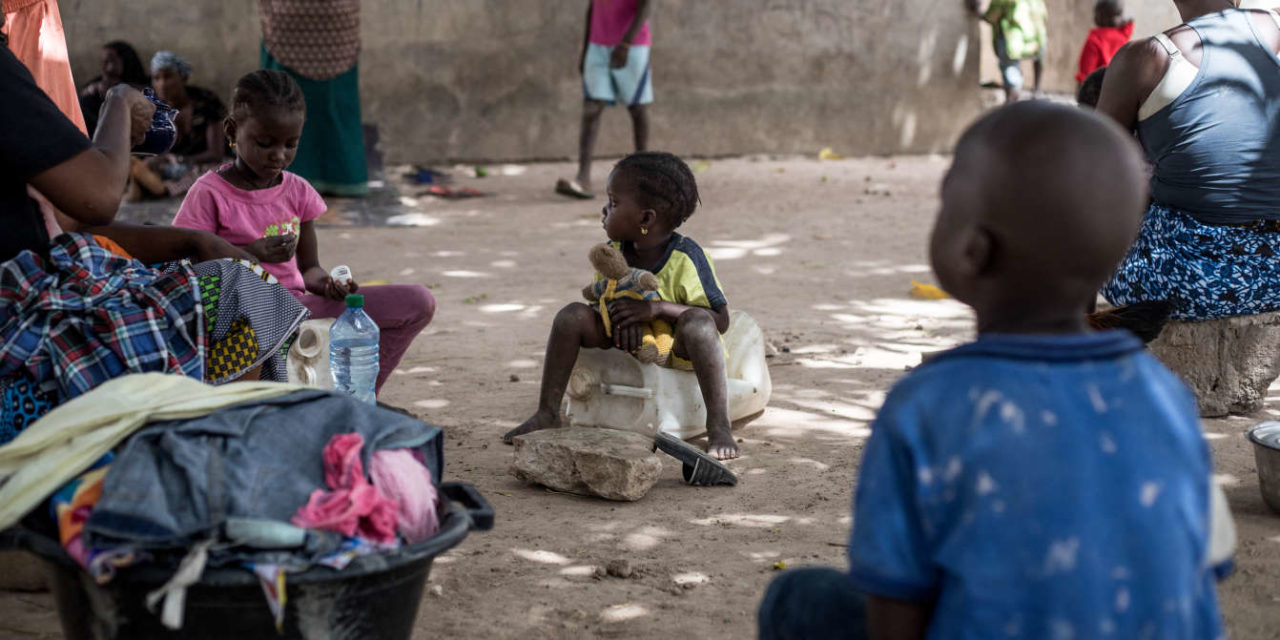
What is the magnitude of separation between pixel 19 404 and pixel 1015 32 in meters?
10.5

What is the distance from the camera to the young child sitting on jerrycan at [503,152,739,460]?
3.91 meters

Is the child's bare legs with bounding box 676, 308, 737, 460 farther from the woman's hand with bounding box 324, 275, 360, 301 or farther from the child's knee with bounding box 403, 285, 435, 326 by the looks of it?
the woman's hand with bounding box 324, 275, 360, 301

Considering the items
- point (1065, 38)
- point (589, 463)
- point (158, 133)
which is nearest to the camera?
point (158, 133)

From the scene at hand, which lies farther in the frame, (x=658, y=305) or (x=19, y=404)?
(x=658, y=305)

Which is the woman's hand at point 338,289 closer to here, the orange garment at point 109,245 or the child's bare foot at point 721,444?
the orange garment at point 109,245

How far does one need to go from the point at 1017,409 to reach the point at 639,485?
2.15 m

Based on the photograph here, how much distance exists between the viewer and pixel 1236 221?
4.12 m

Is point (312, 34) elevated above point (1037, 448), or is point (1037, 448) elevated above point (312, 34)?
point (312, 34)

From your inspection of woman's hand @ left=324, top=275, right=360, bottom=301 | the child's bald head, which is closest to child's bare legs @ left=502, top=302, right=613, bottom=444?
woman's hand @ left=324, top=275, right=360, bottom=301

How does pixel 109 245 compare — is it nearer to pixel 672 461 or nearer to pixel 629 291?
pixel 629 291

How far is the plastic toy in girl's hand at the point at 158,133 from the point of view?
3.06m

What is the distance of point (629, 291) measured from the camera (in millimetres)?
3904

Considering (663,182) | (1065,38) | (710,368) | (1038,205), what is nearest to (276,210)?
(663,182)

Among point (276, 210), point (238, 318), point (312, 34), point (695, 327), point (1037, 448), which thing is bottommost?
point (695, 327)
